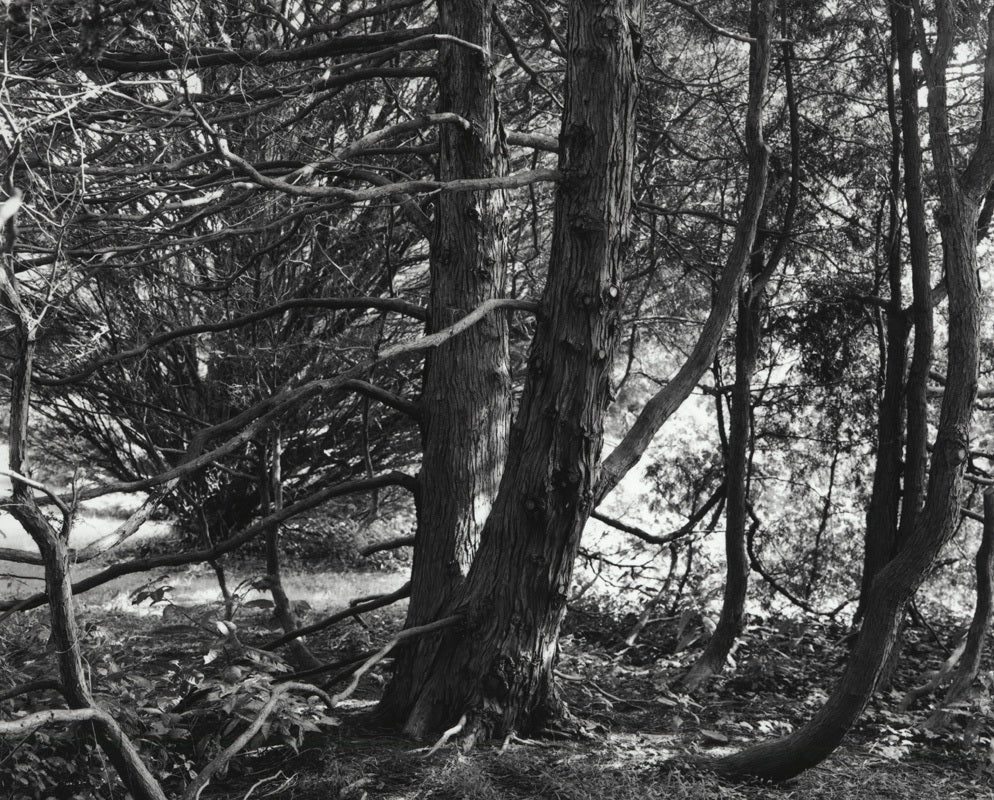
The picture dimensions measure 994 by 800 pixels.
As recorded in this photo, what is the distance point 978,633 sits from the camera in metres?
5.41

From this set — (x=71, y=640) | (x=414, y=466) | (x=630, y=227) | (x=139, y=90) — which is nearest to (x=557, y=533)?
(x=630, y=227)

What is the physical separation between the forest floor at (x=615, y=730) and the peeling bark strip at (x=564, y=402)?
0.34m

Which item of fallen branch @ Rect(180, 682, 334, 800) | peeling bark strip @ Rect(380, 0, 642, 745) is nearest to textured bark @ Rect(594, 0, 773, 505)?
peeling bark strip @ Rect(380, 0, 642, 745)

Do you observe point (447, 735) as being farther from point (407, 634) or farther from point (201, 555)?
point (201, 555)

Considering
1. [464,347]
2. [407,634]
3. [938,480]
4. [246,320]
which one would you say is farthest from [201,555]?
[938,480]

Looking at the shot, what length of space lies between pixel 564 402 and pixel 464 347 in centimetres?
83

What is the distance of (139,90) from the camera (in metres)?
5.24

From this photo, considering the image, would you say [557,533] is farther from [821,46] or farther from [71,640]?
[821,46]

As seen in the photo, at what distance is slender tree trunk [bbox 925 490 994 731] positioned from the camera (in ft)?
17.6

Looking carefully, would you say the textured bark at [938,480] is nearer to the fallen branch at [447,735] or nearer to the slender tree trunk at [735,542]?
the fallen branch at [447,735]

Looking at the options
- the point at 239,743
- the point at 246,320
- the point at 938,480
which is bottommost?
the point at 239,743

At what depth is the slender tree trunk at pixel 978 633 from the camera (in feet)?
17.6

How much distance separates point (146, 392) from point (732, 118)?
5819 mm

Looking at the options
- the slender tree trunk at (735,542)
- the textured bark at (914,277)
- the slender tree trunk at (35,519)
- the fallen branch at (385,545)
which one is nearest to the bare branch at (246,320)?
the fallen branch at (385,545)
